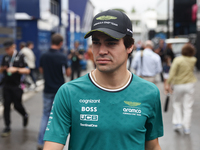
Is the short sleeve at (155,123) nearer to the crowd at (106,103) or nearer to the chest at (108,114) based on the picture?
the crowd at (106,103)

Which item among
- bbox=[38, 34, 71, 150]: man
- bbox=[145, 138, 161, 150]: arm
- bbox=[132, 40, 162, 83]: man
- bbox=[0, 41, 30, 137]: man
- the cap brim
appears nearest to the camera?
the cap brim

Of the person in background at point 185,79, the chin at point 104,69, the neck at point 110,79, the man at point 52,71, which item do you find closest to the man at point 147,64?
the person in background at point 185,79

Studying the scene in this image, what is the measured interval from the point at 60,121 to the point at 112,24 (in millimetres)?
665

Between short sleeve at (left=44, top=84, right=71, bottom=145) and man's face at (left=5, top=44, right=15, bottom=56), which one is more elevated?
man's face at (left=5, top=44, right=15, bottom=56)

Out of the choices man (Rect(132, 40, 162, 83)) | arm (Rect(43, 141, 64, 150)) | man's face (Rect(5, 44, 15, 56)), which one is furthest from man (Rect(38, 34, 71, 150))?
arm (Rect(43, 141, 64, 150))

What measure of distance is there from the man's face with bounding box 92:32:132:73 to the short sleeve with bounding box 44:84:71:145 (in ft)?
0.97

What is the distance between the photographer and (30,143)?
593 centimetres

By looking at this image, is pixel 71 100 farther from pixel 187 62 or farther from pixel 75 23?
pixel 75 23

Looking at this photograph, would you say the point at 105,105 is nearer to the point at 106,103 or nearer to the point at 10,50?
the point at 106,103

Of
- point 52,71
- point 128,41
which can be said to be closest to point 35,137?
point 52,71

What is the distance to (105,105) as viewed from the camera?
196 centimetres

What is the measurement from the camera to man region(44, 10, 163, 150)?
6.25 feet

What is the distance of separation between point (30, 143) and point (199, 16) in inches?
702

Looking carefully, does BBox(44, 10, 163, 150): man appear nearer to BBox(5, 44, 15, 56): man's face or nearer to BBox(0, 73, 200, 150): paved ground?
BBox(0, 73, 200, 150): paved ground
